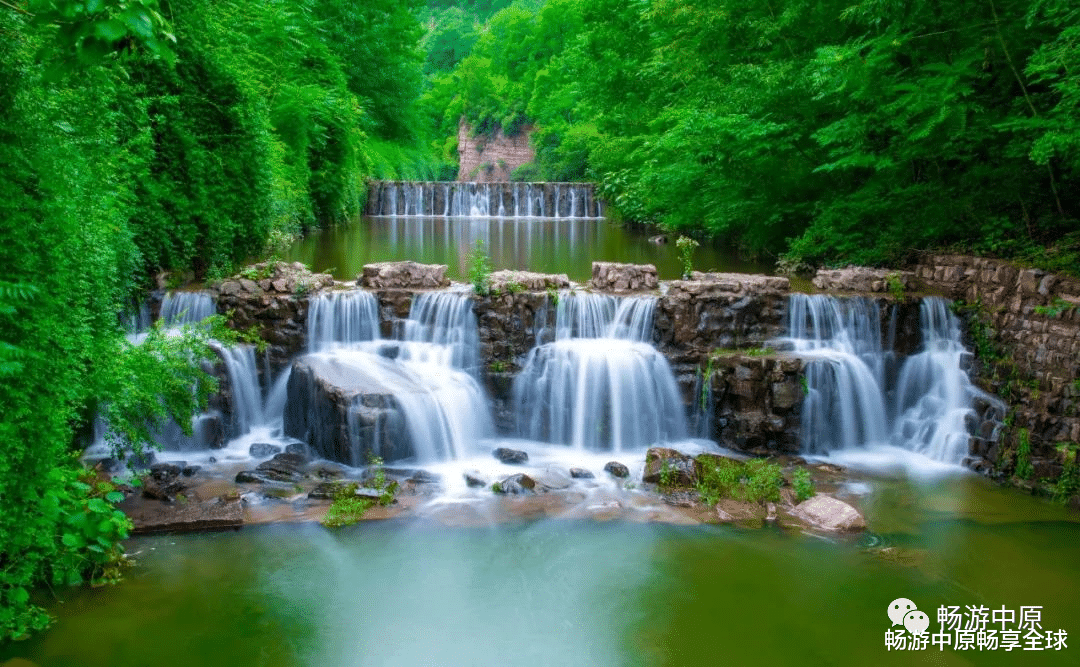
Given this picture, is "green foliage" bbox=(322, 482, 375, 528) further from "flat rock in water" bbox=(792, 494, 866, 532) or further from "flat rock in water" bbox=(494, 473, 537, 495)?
"flat rock in water" bbox=(792, 494, 866, 532)

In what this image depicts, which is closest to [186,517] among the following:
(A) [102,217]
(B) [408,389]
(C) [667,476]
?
(A) [102,217]

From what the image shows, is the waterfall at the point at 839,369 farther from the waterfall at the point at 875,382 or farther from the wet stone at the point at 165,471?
the wet stone at the point at 165,471

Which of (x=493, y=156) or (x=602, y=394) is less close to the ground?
(x=493, y=156)

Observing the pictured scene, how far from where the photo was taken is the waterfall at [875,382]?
10500 millimetres

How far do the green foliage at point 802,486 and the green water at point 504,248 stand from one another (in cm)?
701

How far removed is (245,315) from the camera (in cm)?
1127

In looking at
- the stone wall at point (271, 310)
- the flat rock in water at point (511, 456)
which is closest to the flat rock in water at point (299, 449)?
the stone wall at point (271, 310)

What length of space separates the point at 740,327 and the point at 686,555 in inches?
177

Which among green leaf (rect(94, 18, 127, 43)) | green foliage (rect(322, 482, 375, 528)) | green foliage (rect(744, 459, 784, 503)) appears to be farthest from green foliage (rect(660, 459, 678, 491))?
green leaf (rect(94, 18, 127, 43))

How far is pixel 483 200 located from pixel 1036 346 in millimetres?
25213

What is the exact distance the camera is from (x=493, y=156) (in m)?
52.0

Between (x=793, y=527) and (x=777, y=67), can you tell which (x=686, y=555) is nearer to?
(x=793, y=527)

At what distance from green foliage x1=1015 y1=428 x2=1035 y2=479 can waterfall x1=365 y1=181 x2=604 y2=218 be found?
2380 centimetres

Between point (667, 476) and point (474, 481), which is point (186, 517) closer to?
point (474, 481)
